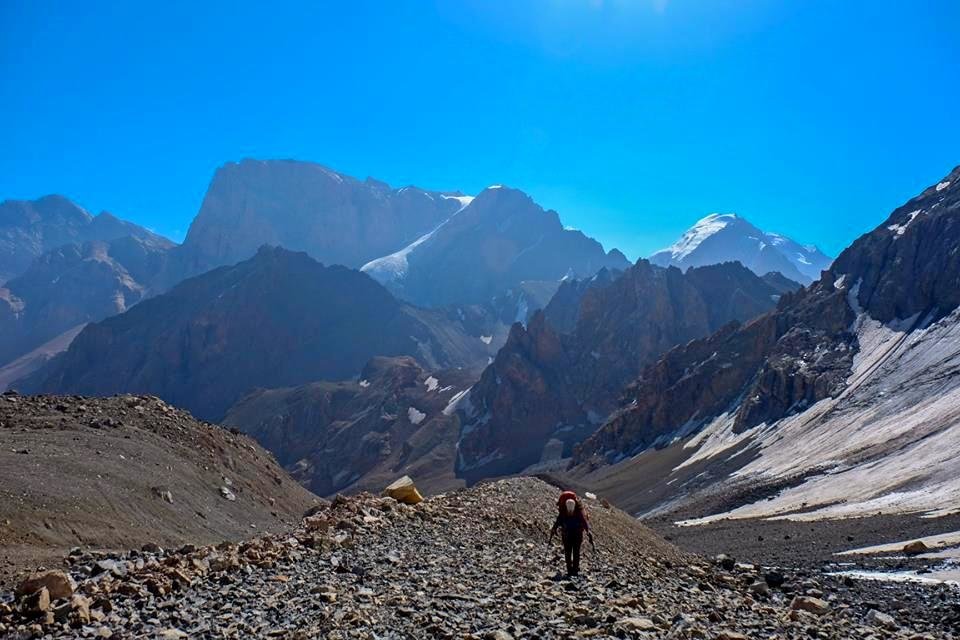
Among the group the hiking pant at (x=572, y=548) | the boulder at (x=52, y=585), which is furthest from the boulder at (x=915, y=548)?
the boulder at (x=52, y=585)

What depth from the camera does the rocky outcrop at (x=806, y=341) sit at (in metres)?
141

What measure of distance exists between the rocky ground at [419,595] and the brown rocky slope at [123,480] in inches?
267

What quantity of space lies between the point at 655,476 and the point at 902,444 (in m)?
51.8

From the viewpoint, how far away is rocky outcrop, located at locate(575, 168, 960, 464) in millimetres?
141125

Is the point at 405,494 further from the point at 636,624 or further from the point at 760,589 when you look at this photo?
the point at 636,624

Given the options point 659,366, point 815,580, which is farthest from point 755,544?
point 659,366

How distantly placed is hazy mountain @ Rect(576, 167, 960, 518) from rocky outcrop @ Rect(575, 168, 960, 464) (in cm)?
32

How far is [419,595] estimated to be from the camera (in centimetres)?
1411

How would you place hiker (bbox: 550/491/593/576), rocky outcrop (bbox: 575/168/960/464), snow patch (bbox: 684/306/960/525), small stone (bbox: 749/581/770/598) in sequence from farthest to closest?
rocky outcrop (bbox: 575/168/960/464) < snow patch (bbox: 684/306/960/525) < small stone (bbox: 749/581/770/598) < hiker (bbox: 550/491/593/576)

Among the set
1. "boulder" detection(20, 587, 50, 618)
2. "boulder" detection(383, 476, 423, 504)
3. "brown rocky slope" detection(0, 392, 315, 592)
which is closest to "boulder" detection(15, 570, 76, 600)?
"boulder" detection(20, 587, 50, 618)

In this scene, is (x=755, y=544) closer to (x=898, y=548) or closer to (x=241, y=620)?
(x=898, y=548)

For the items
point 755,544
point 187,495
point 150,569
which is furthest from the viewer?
point 755,544

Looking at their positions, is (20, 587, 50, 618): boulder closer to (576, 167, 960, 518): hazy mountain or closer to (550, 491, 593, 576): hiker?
(550, 491, 593, 576): hiker

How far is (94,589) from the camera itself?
13.1 metres
